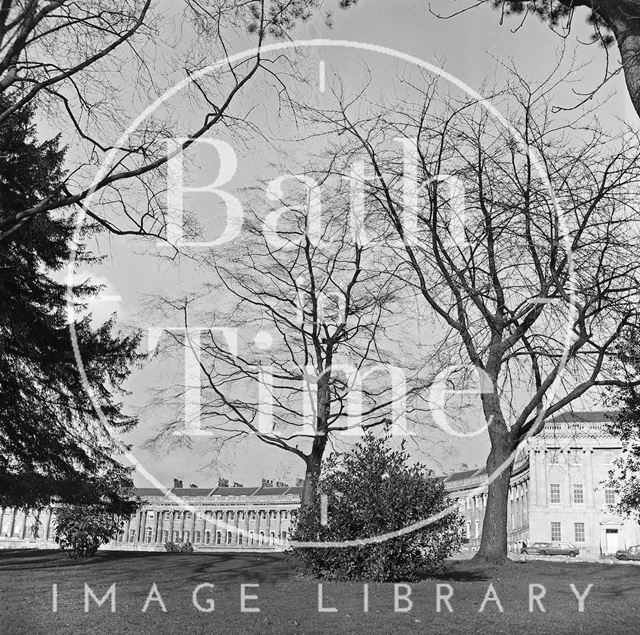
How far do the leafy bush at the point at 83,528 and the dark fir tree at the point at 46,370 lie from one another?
333 millimetres

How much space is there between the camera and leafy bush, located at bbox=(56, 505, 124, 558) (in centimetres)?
1767

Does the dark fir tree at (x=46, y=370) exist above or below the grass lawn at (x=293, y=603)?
above

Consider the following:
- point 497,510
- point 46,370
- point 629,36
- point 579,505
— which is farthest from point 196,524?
point 629,36

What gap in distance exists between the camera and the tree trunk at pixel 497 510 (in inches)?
595

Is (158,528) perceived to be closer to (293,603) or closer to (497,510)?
(497,510)

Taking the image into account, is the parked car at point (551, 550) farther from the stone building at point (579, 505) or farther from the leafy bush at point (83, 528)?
the leafy bush at point (83, 528)

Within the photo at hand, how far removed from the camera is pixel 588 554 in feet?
218

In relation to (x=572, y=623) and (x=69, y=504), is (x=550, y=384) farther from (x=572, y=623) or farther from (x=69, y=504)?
(x=69, y=504)

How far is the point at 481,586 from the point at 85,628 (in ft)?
20.1

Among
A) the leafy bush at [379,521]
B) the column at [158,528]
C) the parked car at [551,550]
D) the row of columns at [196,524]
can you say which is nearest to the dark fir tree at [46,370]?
the leafy bush at [379,521]

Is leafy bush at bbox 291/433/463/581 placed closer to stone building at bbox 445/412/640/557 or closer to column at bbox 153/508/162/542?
stone building at bbox 445/412/640/557

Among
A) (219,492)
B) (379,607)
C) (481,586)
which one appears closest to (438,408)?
(481,586)

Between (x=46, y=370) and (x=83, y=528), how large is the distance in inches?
170

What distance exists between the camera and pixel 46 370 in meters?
19.4
